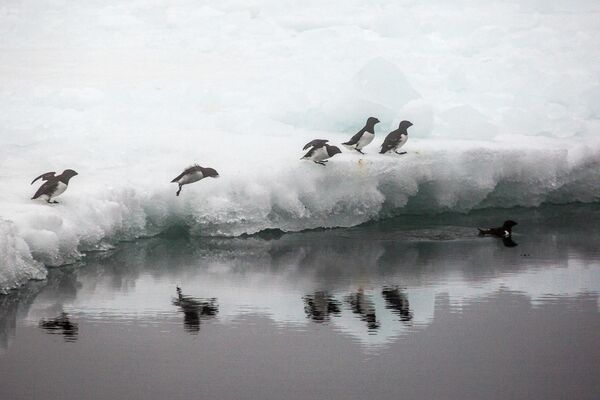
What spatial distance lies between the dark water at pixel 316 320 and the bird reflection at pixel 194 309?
17 mm

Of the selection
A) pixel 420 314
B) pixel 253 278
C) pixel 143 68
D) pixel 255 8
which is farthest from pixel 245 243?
pixel 255 8

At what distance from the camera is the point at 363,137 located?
38.1 feet

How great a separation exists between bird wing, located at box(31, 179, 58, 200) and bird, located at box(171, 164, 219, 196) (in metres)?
1.34

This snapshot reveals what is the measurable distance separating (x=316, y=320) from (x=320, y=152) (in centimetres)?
380

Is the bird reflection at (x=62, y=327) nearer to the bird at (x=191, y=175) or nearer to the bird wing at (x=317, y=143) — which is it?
the bird at (x=191, y=175)

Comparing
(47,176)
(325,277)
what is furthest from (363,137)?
(47,176)

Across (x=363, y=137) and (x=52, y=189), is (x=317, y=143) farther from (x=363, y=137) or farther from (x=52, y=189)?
(x=52, y=189)

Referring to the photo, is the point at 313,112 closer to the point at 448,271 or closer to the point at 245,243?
the point at 245,243

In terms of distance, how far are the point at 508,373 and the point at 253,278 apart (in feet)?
10.5

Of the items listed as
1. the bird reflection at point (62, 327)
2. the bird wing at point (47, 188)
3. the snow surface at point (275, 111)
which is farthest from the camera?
the snow surface at point (275, 111)

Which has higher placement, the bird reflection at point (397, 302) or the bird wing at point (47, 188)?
the bird wing at point (47, 188)

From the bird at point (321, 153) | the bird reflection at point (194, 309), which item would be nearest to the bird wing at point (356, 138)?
the bird at point (321, 153)

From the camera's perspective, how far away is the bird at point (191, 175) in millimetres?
10539

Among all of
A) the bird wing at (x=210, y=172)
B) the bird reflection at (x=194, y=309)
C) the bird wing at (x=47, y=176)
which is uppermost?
the bird wing at (x=210, y=172)
